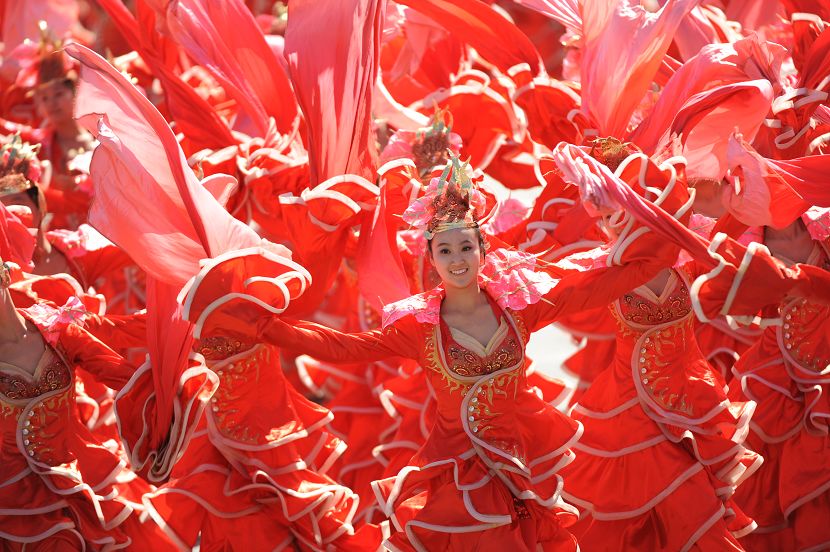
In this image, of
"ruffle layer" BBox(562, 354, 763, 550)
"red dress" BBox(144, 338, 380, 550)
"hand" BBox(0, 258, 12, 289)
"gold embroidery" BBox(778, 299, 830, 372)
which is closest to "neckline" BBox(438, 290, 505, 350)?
"ruffle layer" BBox(562, 354, 763, 550)

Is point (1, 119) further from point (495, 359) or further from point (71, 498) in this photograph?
point (495, 359)

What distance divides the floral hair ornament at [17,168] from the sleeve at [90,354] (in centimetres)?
89

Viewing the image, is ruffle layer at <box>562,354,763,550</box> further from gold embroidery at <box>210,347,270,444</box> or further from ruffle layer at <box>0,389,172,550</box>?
ruffle layer at <box>0,389,172,550</box>

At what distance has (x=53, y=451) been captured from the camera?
3738mm

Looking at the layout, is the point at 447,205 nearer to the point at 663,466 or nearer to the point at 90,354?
the point at 663,466

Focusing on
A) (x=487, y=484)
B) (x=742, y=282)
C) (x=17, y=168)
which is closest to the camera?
(x=742, y=282)

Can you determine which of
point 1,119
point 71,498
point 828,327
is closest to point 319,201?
point 71,498

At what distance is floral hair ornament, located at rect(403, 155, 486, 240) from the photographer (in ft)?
10.9

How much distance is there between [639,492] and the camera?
11.8 feet

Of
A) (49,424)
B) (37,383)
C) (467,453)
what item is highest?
(467,453)

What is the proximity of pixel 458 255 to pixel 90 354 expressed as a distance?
1.14 m

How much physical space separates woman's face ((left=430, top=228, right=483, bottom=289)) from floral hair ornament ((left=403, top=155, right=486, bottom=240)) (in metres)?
0.02

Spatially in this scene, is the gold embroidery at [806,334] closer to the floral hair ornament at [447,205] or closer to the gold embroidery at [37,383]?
the floral hair ornament at [447,205]

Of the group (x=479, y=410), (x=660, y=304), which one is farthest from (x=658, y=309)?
(x=479, y=410)
